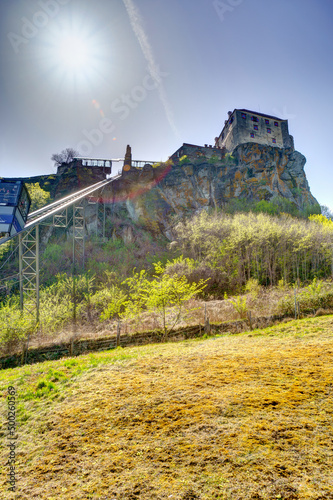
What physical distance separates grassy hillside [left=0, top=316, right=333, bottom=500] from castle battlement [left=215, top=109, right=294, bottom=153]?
2037 inches

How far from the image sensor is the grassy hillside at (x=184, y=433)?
2643mm

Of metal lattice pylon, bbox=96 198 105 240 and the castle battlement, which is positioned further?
the castle battlement

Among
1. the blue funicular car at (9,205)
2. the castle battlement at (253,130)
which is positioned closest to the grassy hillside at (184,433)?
the blue funicular car at (9,205)

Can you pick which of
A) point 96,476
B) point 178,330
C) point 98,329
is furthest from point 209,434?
point 98,329

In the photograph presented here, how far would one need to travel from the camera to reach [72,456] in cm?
345

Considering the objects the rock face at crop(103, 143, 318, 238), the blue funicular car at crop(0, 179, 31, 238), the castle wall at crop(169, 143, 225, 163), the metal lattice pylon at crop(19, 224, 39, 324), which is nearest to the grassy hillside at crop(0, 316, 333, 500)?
the blue funicular car at crop(0, 179, 31, 238)

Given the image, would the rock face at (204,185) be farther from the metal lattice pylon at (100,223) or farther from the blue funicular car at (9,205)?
the blue funicular car at (9,205)

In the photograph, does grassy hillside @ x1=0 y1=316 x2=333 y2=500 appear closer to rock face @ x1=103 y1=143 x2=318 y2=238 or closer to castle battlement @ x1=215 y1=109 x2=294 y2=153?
rock face @ x1=103 y1=143 x2=318 y2=238

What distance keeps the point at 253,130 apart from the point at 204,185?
19139mm

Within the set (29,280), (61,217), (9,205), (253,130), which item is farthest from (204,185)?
(9,205)

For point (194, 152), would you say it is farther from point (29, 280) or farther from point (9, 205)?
point (9, 205)

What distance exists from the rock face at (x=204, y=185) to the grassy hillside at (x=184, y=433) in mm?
34756

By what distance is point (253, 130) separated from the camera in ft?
169

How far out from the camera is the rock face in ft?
136
